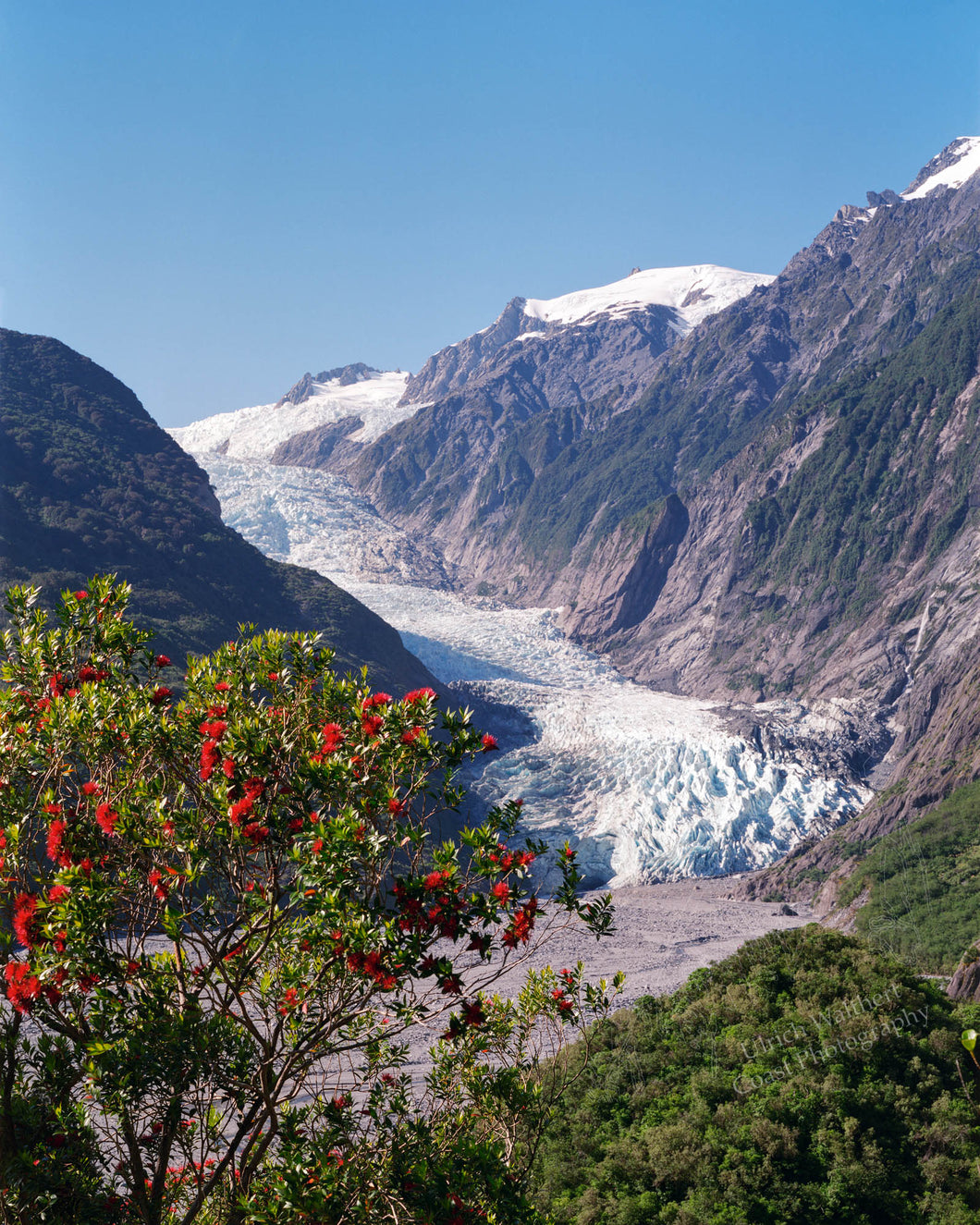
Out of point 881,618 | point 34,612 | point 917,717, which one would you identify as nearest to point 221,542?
point 917,717

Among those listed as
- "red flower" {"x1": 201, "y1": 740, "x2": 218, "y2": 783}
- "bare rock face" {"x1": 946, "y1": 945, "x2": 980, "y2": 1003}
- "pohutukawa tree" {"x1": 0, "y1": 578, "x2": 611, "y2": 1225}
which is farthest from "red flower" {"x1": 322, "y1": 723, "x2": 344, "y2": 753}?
"bare rock face" {"x1": 946, "y1": 945, "x2": 980, "y2": 1003}

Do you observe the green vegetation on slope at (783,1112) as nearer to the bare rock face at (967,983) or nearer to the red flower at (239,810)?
the bare rock face at (967,983)

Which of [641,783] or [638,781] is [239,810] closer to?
[641,783]

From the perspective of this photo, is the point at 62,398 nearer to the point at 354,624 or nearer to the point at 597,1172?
the point at 354,624

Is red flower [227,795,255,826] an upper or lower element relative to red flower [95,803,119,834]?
lower

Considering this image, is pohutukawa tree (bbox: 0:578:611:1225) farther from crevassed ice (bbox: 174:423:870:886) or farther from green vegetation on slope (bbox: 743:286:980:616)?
green vegetation on slope (bbox: 743:286:980:616)

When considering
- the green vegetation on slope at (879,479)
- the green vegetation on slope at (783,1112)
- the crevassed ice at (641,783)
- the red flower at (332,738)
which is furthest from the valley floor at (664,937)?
the green vegetation on slope at (879,479)

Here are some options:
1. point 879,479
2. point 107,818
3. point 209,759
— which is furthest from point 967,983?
point 879,479
